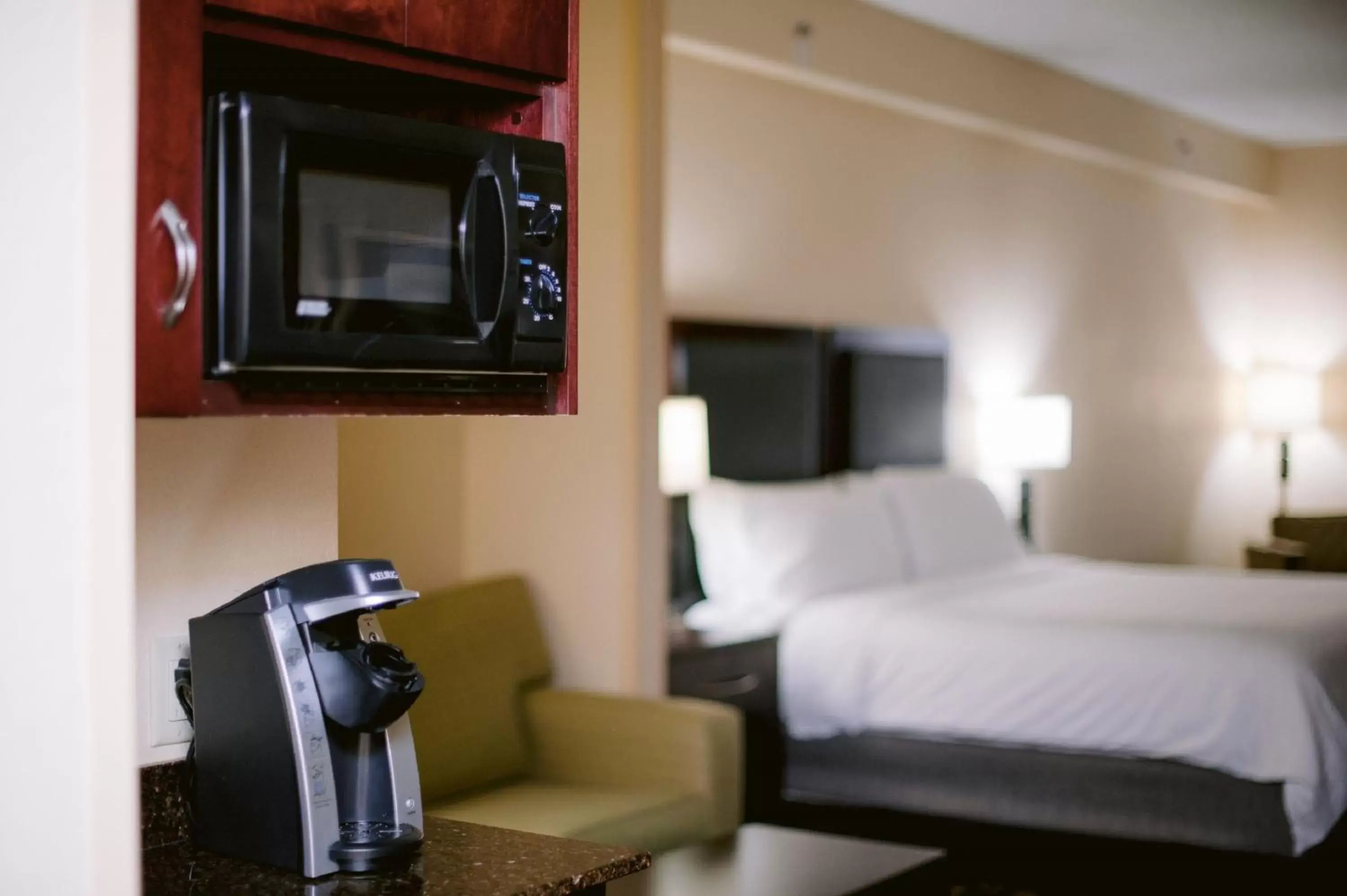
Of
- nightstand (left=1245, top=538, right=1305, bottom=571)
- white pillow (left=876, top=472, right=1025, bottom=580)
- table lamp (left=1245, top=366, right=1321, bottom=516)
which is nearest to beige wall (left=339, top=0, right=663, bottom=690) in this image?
white pillow (left=876, top=472, right=1025, bottom=580)

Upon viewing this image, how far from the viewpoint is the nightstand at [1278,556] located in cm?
712

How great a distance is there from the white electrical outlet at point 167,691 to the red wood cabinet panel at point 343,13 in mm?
724

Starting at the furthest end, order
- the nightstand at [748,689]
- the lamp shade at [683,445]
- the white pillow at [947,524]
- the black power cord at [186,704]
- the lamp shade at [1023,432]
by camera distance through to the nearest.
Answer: the lamp shade at [1023,432] < the white pillow at [947,524] < the lamp shade at [683,445] < the nightstand at [748,689] < the black power cord at [186,704]

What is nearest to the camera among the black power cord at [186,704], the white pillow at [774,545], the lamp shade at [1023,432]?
the black power cord at [186,704]

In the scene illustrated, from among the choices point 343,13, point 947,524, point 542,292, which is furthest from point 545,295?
point 947,524

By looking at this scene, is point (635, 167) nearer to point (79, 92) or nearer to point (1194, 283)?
point (79, 92)

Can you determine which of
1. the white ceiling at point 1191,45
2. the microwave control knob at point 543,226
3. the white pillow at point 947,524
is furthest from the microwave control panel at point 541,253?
the white ceiling at point 1191,45

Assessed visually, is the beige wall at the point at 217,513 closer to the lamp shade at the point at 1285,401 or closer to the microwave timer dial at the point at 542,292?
the microwave timer dial at the point at 542,292

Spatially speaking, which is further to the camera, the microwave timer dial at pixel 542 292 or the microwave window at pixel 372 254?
the microwave timer dial at pixel 542 292

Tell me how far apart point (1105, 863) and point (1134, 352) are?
4016 millimetres

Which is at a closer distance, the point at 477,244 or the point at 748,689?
the point at 477,244

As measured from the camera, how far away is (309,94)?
1765 millimetres

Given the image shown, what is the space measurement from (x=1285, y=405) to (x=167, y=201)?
25.6 ft

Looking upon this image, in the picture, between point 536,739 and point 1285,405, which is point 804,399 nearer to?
point 536,739
